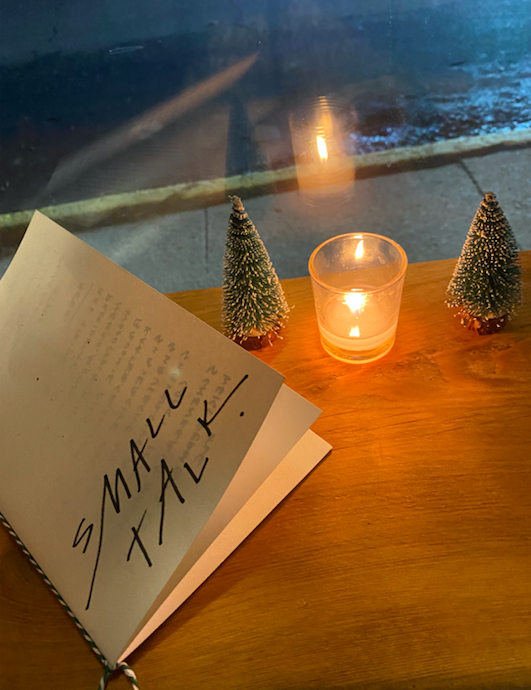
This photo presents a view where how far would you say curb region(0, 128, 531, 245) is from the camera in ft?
4.91

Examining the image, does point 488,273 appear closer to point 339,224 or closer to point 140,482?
point 140,482

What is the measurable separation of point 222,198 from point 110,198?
33 cm

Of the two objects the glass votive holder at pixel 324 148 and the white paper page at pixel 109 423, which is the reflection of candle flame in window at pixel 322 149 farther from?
the white paper page at pixel 109 423

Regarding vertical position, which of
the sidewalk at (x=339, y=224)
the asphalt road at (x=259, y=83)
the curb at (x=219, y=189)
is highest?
the asphalt road at (x=259, y=83)

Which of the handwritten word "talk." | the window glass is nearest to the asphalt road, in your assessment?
the window glass

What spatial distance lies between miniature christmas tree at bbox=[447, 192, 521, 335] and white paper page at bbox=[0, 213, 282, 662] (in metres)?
0.30

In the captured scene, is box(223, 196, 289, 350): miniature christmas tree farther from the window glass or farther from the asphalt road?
the asphalt road

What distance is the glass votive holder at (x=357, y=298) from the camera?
53 centimetres

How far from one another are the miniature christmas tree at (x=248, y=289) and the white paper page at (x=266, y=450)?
7.1 inches

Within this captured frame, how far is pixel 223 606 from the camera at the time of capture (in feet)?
1.35

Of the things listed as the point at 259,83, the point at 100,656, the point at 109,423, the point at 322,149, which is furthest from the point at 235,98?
the point at 100,656

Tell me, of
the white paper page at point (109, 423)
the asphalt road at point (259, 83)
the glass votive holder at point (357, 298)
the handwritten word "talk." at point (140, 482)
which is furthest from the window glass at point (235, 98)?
the handwritten word "talk." at point (140, 482)

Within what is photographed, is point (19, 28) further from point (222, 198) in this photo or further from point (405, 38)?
point (405, 38)

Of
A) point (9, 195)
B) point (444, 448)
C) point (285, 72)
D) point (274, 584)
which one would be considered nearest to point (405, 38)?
point (285, 72)
